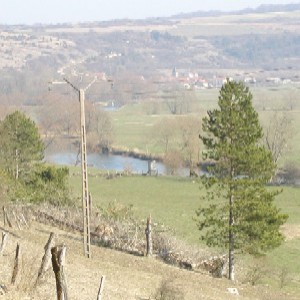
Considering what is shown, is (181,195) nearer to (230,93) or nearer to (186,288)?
(230,93)

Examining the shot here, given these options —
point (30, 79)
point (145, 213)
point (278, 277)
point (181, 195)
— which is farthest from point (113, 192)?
point (30, 79)

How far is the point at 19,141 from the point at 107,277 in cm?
2466

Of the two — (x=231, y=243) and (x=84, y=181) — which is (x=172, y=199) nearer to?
(x=231, y=243)

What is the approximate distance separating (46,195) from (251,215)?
1051 centimetres

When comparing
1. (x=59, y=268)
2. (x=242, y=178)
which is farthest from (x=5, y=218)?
(x=59, y=268)

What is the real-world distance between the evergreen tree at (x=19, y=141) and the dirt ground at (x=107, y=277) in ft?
48.5

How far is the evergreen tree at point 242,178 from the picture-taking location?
24.6 m

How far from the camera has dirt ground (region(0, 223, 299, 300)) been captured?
43.5 feet

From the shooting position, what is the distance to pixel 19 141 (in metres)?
41.4

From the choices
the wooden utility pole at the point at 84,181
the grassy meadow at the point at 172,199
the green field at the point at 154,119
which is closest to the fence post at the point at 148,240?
the wooden utility pole at the point at 84,181

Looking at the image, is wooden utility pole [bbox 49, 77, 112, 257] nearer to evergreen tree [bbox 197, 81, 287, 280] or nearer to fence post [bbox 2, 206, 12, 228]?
fence post [bbox 2, 206, 12, 228]

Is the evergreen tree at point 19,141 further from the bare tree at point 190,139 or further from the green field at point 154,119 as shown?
the green field at point 154,119

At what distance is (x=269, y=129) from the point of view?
66.1 m

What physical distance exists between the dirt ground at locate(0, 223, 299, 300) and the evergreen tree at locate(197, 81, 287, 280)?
8.16 ft
